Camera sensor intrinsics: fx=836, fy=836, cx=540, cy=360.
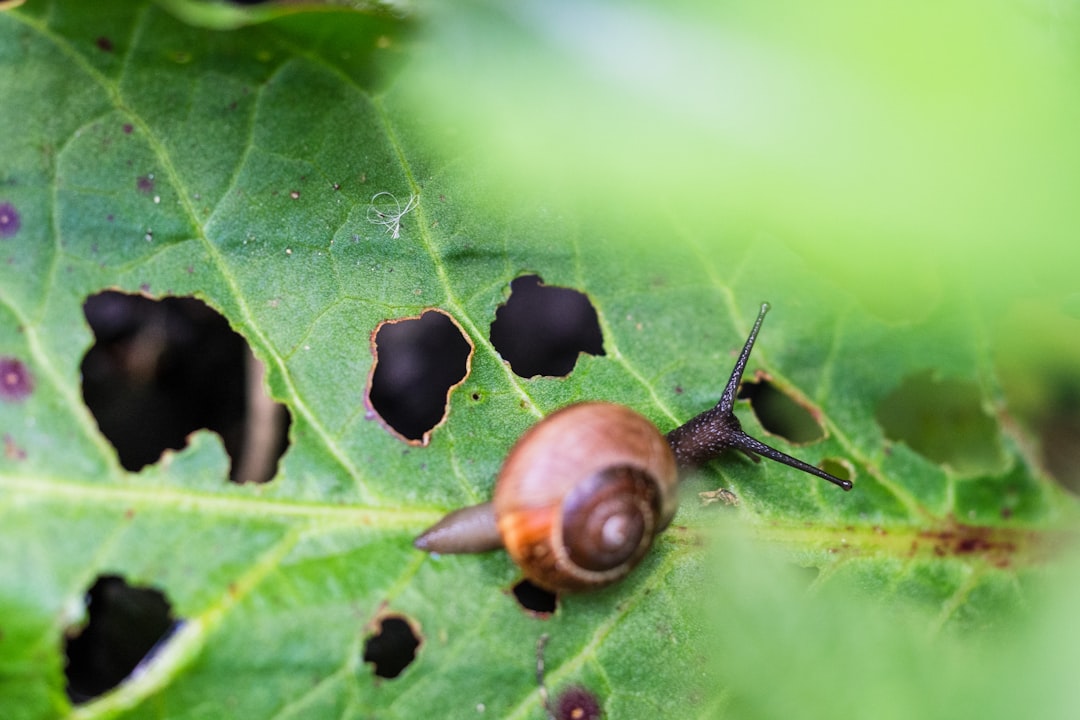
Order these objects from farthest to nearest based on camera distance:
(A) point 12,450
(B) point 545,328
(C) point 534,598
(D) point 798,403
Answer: (B) point 545,328
(D) point 798,403
(C) point 534,598
(A) point 12,450

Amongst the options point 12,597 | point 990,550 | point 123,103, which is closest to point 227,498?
point 12,597

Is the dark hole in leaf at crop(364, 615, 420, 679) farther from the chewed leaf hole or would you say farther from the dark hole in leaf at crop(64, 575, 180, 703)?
the chewed leaf hole

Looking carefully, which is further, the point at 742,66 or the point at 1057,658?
the point at 1057,658

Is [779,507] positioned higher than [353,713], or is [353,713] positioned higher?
[779,507]

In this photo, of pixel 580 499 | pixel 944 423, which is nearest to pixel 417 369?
pixel 580 499

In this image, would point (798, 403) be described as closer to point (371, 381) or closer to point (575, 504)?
point (575, 504)

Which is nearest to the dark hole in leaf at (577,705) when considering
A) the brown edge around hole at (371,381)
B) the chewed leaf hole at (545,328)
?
the brown edge around hole at (371,381)

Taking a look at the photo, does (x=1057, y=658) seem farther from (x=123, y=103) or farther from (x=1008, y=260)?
(x=123, y=103)

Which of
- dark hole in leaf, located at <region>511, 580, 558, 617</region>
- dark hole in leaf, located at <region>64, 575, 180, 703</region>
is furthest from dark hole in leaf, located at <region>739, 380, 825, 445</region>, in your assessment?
dark hole in leaf, located at <region>64, 575, 180, 703</region>
